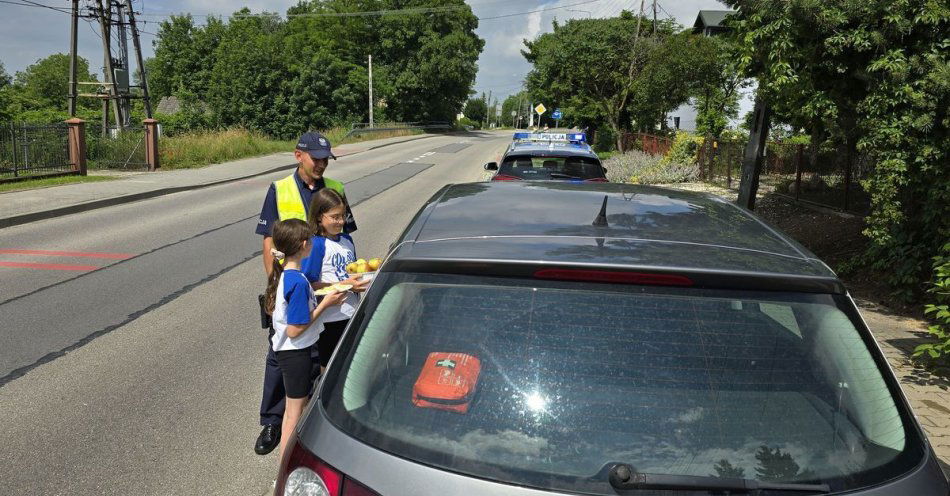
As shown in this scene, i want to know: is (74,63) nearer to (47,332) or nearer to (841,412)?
(47,332)

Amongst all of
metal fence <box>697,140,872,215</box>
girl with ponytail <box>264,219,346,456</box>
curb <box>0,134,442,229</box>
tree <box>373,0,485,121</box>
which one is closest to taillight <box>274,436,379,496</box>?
girl with ponytail <box>264,219,346,456</box>

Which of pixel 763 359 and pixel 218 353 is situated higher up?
pixel 763 359

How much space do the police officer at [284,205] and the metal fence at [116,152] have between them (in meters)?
20.9

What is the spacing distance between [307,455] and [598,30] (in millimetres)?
35421

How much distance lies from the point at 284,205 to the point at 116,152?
21192 mm

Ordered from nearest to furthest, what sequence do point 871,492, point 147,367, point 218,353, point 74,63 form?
point 871,492 → point 147,367 → point 218,353 → point 74,63

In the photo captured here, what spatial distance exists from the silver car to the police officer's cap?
7.58ft

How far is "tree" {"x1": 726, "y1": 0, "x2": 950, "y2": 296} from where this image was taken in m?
6.47

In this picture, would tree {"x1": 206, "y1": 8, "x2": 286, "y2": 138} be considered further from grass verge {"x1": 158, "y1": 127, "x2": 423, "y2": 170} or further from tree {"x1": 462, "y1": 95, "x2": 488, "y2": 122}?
tree {"x1": 462, "y1": 95, "x2": 488, "y2": 122}

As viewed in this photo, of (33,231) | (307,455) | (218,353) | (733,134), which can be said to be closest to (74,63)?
(33,231)

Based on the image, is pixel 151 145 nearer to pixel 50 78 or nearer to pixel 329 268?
pixel 329 268

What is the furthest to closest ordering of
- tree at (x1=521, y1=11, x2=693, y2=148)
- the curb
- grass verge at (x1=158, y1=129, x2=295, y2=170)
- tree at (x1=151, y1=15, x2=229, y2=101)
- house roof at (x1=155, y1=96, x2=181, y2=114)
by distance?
house roof at (x1=155, y1=96, x2=181, y2=114) < tree at (x1=151, y1=15, x2=229, y2=101) < tree at (x1=521, y1=11, x2=693, y2=148) < grass verge at (x1=158, y1=129, x2=295, y2=170) < the curb

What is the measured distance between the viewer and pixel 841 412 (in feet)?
5.97

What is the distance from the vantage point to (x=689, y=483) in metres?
1.60
